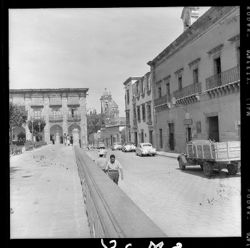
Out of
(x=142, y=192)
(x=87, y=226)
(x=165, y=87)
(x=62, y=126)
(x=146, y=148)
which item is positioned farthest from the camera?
(x=146, y=148)

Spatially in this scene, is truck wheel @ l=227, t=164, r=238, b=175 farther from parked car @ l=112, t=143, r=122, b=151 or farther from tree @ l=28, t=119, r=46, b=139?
tree @ l=28, t=119, r=46, b=139

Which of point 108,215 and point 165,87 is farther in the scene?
point 165,87

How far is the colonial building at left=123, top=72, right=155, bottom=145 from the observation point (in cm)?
747

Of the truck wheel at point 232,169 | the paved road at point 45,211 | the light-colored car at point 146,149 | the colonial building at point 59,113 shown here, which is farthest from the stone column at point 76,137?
the truck wheel at point 232,169

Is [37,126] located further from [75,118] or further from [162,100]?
[162,100]

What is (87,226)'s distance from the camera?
209 inches

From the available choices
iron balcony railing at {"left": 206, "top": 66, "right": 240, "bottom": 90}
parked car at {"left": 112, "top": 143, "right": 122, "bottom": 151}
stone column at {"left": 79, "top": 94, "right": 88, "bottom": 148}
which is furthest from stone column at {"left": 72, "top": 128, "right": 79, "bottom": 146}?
iron balcony railing at {"left": 206, "top": 66, "right": 240, "bottom": 90}

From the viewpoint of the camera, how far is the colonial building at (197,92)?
7069mm

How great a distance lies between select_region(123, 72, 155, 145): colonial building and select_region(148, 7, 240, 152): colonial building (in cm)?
26
